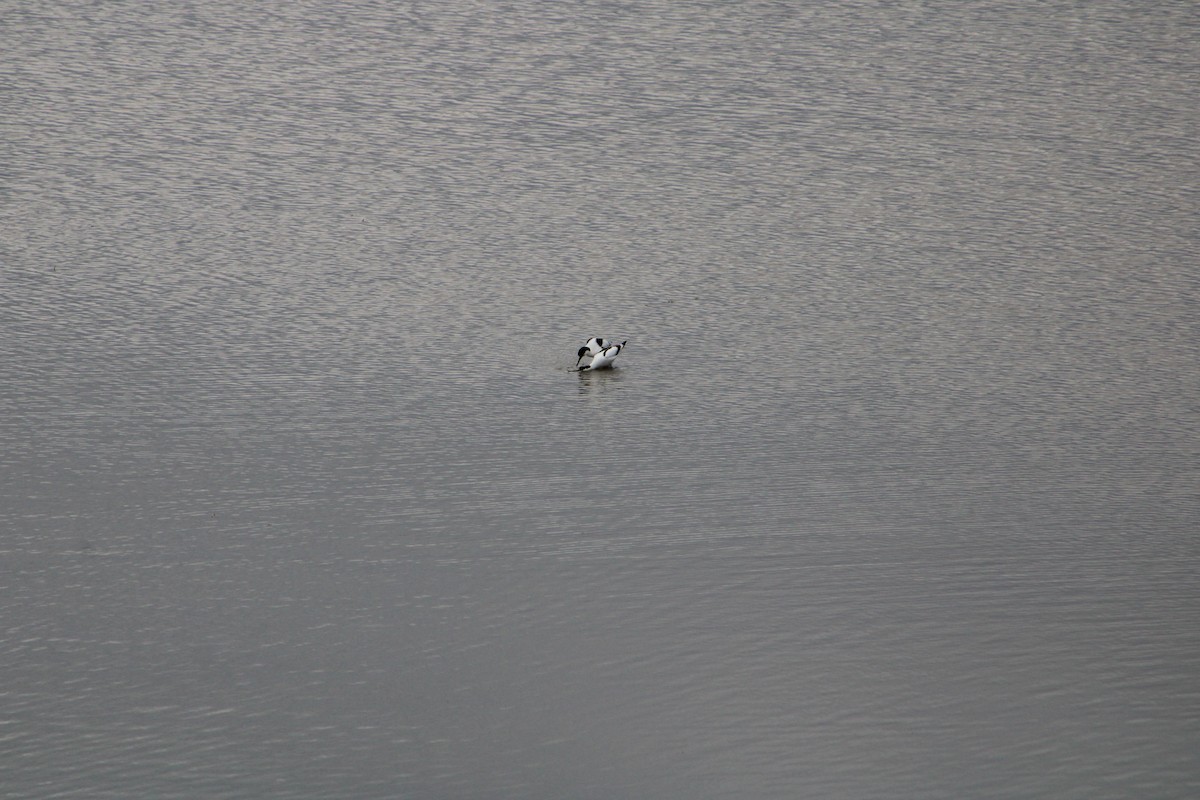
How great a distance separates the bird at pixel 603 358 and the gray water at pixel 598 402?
200 millimetres

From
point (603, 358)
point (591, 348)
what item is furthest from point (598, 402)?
point (591, 348)

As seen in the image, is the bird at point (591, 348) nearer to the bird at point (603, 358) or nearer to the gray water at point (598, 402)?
the bird at point (603, 358)

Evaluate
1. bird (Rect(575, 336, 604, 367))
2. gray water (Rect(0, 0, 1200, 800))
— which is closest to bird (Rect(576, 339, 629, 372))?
bird (Rect(575, 336, 604, 367))

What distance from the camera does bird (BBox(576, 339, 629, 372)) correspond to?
18.2 meters

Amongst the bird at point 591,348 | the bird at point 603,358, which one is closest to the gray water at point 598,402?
the bird at point 603,358

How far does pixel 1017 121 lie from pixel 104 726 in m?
22.0

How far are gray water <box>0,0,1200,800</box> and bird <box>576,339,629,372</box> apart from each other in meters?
0.20

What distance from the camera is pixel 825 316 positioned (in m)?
20.4

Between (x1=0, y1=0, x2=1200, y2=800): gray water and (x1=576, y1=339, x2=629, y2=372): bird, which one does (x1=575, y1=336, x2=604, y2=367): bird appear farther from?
(x1=0, y1=0, x2=1200, y2=800): gray water

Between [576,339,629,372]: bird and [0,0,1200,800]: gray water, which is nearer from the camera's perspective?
[0,0,1200,800]: gray water

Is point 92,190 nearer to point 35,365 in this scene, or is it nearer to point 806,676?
point 35,365

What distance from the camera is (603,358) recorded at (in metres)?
18.4

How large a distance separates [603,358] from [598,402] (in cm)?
122

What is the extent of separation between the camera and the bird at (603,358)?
18.2 metres
